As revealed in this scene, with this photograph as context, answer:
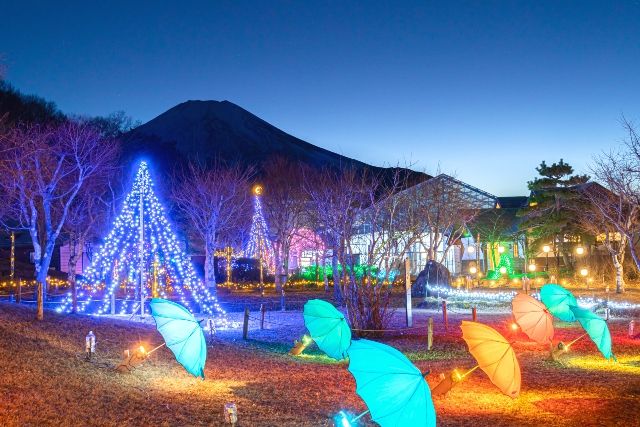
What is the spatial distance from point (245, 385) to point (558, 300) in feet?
28.5

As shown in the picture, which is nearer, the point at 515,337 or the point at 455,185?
the point at 515,337

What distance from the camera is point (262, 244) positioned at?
153 ft

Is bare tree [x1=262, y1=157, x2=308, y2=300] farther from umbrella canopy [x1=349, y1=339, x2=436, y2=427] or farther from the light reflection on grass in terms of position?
umbrella canopy [x1=349, y1=339, x2=436, y2=427]

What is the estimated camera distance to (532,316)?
54.3 feet

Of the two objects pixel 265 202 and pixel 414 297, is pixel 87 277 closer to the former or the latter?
pixel 414 297

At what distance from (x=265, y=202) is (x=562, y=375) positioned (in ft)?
115

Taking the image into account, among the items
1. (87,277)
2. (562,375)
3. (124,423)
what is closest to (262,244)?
(87,277)

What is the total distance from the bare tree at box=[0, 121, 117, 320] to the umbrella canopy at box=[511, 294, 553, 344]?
62.4ft

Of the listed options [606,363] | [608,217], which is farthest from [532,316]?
[608,217]

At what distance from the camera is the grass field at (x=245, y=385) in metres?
10.1

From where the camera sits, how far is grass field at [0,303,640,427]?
33.1ft

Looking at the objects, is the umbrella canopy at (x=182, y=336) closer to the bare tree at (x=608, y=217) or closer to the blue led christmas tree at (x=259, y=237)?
the bare tree at (x=608, y=217)

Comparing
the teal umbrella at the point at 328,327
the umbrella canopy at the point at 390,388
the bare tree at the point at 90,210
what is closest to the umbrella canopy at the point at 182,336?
the teal umbrella at the point at 328,327

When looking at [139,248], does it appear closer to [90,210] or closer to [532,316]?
[532,316]
